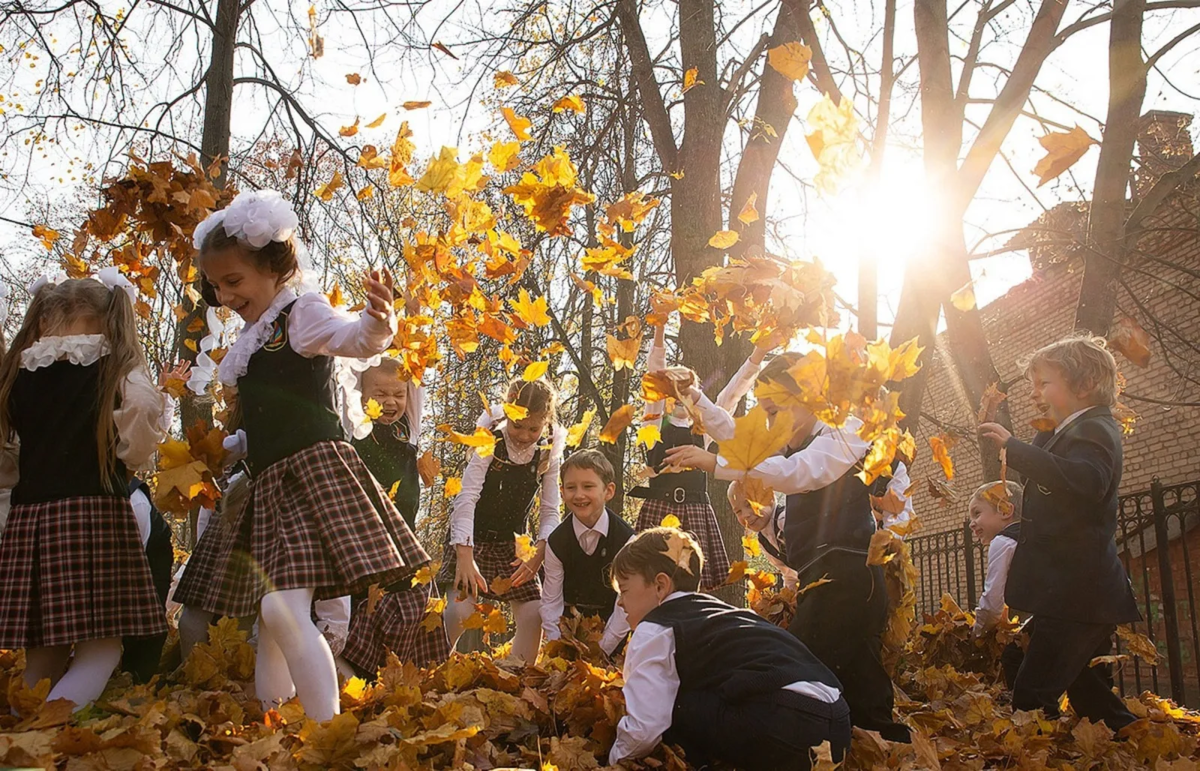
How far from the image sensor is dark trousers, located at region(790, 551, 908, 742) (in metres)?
3.30

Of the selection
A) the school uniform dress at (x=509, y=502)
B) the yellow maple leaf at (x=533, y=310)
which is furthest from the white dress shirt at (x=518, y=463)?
the yellow maple leaf at (x=533, y=310)

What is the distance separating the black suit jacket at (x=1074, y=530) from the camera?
345cm

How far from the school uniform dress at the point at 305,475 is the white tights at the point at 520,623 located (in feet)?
6.93

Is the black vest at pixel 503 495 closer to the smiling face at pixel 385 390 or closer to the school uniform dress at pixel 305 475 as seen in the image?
the smiling face at pixel 385 390

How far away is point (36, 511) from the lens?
308cm

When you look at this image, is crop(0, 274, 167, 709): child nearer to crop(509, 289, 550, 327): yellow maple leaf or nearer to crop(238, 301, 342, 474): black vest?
crop(238, 301, 342, 474): black vest

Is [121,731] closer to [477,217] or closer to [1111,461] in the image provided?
[477,217]

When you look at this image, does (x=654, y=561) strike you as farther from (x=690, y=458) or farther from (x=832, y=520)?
(x=832, y=520)

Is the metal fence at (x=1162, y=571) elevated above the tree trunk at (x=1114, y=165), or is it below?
below

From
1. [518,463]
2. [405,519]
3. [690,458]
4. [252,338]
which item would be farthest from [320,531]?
[518,463]

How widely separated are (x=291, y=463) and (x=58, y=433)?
1.03 m

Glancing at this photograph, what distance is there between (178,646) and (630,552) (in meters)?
2.10

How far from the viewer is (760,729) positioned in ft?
8.48

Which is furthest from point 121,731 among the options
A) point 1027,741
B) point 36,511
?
point 1027,741
